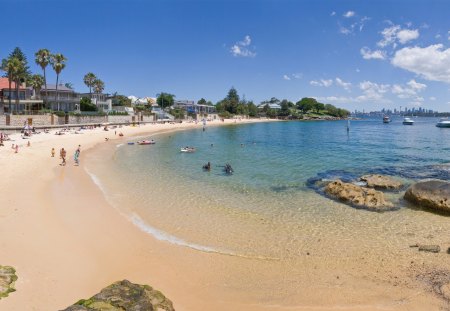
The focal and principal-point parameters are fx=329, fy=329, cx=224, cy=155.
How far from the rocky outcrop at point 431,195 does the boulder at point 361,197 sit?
5.18 ft

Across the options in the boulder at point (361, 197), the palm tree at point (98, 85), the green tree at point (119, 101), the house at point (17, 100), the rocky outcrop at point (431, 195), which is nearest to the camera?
the rocky outcrop at point (431, 195)

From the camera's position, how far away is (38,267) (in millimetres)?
10875

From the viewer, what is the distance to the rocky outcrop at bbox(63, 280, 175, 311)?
7168 millimetres

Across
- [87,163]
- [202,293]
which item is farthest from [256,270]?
[87,163]

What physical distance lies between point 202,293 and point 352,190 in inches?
560

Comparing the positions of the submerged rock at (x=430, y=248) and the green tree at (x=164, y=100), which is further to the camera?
the green tree at (x=164, y=100)

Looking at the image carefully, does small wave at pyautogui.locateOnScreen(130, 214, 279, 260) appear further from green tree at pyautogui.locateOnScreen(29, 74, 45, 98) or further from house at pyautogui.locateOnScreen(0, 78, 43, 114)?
green tree at pyautogui.locateOnScreen(29, 74, 45, 98)

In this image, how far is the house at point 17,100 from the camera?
2938 inches

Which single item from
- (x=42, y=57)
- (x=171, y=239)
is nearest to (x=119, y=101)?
(x=42, y=57)

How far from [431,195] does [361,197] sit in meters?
3.80

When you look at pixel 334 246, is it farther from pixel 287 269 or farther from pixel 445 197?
pixel 445 197

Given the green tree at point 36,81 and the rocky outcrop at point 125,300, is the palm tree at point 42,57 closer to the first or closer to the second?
the green tree at point 36,81

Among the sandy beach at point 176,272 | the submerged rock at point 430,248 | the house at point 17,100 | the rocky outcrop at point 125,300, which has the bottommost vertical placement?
the sandy beach at point 176,272

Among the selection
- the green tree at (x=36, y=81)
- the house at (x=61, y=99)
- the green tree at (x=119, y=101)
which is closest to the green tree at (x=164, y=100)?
the green tree at (x=119, y=101)
